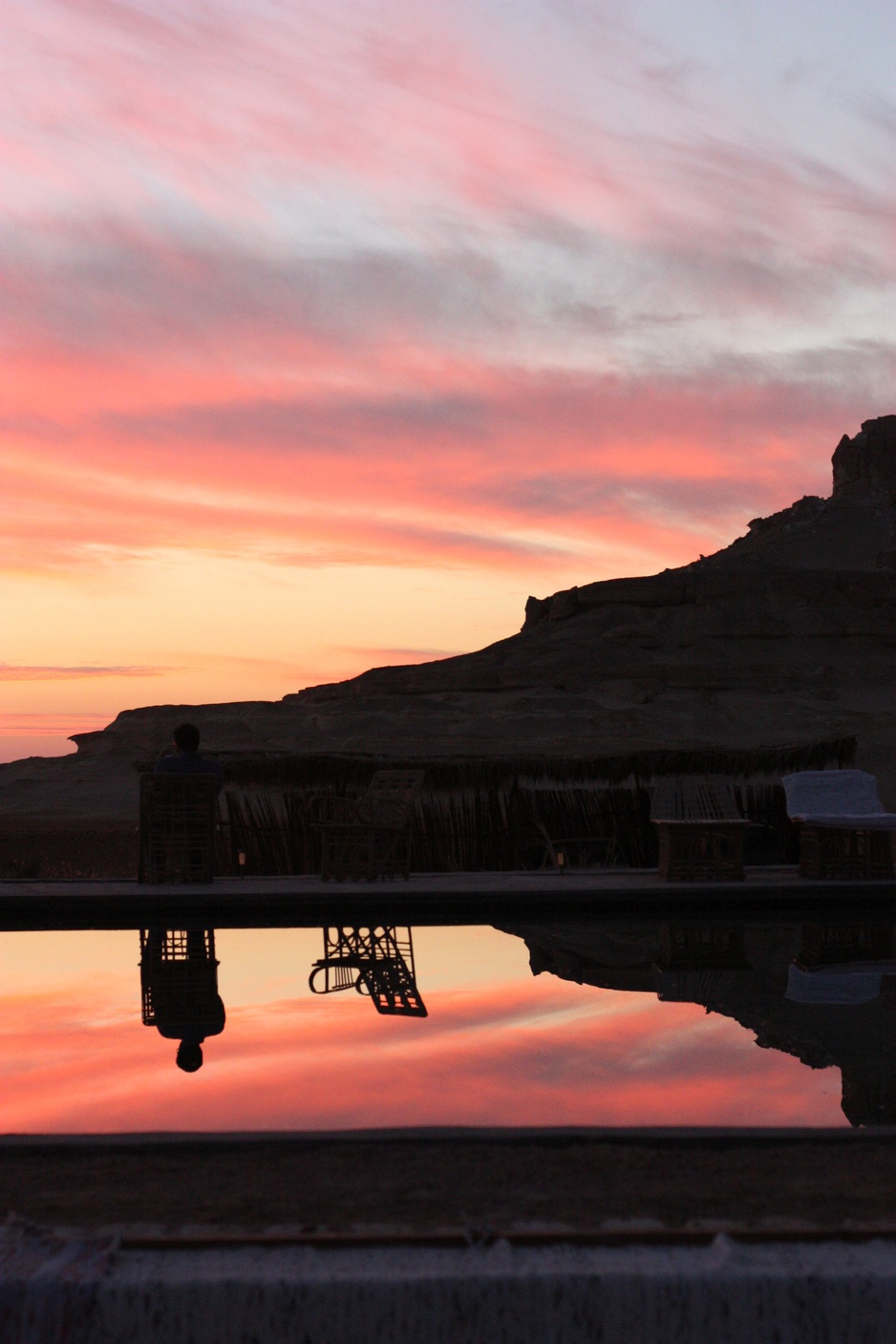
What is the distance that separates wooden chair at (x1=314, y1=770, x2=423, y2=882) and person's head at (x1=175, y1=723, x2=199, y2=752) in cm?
108

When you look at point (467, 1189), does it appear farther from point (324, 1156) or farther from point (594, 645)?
point (594, 645)

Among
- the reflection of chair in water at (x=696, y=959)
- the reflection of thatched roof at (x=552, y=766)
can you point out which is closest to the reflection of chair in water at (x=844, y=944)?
the reflection of chair in water at (x=696, y=959)

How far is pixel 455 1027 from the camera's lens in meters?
6.68

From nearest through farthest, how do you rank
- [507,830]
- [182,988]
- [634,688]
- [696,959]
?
[182,988]
[696,959]
[507,830]
[634,688]

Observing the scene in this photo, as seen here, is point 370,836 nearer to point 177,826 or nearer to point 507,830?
point 177,826

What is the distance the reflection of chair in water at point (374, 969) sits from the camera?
7.27 m

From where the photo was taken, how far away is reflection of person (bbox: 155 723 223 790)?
10.3 meters

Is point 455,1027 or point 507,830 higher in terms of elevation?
point 507,830

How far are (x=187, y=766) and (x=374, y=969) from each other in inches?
109

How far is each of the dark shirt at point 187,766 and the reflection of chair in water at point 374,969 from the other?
1.55 m

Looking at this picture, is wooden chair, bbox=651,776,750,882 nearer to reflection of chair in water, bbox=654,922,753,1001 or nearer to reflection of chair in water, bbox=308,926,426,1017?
reflection of chair in water, bbox=654,922,753,1001

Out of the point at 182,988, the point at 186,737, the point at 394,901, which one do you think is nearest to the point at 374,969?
the point at 182,988

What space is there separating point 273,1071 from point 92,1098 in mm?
768

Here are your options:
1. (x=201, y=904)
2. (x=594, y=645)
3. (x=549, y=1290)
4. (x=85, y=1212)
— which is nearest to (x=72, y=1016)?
(x=201, y=904)
